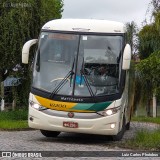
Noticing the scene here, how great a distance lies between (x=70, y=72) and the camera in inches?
555

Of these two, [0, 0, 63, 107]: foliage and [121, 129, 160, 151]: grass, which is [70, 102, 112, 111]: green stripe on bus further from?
[0, 0, 63, 107]: foliage

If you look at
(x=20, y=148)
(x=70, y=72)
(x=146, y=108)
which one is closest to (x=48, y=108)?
(x=70, y=72)

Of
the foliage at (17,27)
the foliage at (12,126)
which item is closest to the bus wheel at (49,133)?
the foliage at (12,126)

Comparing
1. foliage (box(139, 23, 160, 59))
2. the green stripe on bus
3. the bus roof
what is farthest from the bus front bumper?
foliage (box(139, 23, 160, 59))

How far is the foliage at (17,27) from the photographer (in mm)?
22281

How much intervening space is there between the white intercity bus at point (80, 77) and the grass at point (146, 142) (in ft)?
1.94

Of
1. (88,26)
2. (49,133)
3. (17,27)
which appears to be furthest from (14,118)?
(88,26)

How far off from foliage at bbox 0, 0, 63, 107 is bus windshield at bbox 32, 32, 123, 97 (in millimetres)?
7810

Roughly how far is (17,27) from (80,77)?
9054 mm

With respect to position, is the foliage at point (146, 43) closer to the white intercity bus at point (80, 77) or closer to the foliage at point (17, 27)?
the foliage at point (17, 27)

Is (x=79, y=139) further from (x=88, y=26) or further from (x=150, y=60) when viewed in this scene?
(x=150, y=60)

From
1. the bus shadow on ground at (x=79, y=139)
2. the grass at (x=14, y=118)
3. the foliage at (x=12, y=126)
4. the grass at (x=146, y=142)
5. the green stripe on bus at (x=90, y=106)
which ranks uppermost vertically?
the green stripe on bus at (x=90, y=106)

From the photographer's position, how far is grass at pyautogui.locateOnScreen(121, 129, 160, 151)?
13023 millimetres

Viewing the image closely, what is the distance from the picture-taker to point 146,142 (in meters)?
13.6
